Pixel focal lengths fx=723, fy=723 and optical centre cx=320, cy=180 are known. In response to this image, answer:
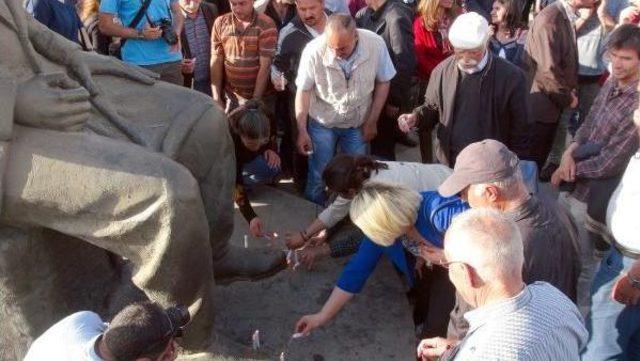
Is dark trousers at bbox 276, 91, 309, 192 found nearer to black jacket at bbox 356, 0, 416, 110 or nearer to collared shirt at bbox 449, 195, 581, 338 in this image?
black jacket at bbox 356, 0, 416, 110

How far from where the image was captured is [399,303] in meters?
3.62

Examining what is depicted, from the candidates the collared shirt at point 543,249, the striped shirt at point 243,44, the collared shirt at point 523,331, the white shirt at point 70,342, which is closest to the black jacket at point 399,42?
the striped shirt at point 243,44

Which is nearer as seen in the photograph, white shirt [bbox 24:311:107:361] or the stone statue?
white shirt [bbox 24:311:107:361]

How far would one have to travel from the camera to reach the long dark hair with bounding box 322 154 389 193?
3.22 meters

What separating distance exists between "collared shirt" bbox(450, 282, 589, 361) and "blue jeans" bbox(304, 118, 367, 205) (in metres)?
2.56

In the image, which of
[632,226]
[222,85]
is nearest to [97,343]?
[632,226]

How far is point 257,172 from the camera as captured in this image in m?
4.57

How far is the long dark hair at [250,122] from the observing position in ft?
12.6

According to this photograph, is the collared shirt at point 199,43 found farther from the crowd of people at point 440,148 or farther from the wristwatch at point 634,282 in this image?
the wristwatch at point 634,282

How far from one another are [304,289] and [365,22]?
2370mm

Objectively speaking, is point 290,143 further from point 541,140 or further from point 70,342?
point 70,342

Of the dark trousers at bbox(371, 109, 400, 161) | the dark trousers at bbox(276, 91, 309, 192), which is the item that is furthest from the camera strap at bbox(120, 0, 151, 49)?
the dark trousers at bbox(371, 109, 400, 161)

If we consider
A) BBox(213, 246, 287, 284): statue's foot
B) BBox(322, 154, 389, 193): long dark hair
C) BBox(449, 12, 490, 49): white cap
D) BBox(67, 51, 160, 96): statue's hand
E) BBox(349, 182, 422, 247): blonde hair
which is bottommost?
BBox(213, 246, 287, 284): statue's foot

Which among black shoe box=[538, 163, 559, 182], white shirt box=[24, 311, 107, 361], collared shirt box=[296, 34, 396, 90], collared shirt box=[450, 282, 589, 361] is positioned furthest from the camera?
black shoe box=[538, 163, 559, 182]
